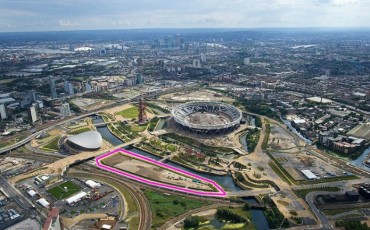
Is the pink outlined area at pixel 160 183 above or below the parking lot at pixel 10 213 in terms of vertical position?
below

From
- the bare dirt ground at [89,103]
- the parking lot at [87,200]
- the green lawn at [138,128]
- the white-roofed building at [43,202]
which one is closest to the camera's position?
the parking lot at [87,200]

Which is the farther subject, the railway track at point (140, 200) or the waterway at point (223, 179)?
the waterway at point (223, 179)

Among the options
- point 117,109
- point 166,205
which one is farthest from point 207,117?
point 166,205

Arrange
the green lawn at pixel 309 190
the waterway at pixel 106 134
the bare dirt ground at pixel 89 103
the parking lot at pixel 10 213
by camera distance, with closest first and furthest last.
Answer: the parking lot at pixel 10 213, the green lawn at pixel 309 190, the waterway at pixel 106 134, the bare dirt ground at pixel 89 103

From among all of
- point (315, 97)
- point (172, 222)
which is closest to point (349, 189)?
point (172, 222)

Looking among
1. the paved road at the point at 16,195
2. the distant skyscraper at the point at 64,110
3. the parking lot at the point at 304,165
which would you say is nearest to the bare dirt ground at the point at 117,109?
the distant skyscraper at the point at 64,110

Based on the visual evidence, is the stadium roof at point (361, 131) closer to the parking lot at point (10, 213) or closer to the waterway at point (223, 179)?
the waterway at point (223, 179)
